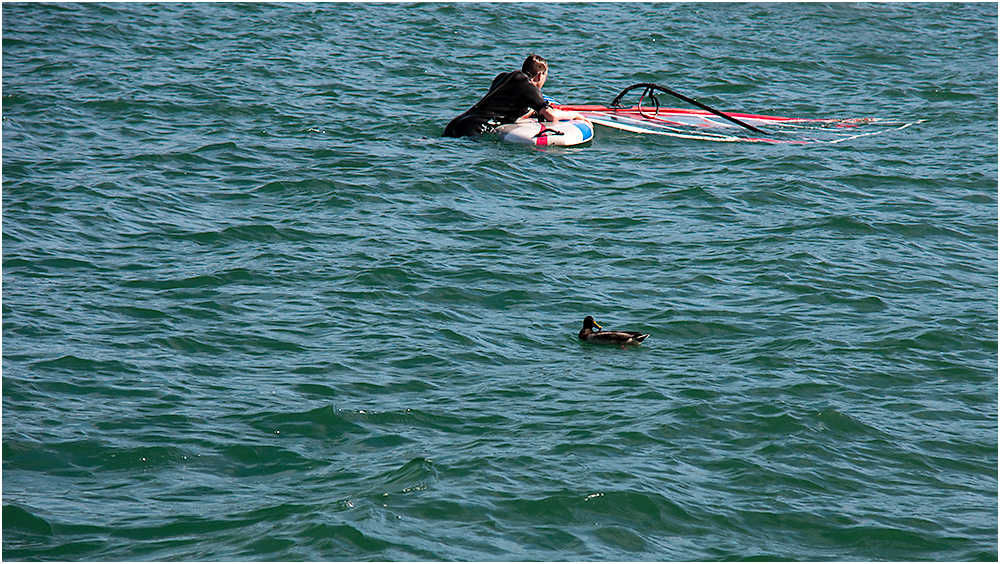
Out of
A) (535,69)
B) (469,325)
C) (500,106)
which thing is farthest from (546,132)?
(469,325)

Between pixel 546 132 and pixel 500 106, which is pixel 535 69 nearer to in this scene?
pixel 500 106

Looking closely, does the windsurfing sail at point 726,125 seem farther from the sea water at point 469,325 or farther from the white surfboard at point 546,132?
the white surfboard at point 546,132

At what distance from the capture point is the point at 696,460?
7.23 metres

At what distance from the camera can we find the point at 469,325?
30.8 ft

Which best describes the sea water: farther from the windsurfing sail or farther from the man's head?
the man's head

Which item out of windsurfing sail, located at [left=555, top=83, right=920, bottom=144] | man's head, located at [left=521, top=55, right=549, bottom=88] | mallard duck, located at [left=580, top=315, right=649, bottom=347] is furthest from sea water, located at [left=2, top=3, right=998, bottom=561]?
man's head, located at [left=521, top=55, right=549, bottom=88]

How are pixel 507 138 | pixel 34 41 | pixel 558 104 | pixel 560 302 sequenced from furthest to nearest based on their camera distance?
pixel 34 41 → pixel 558 104 → pixel 507 138 → pixel 560 302

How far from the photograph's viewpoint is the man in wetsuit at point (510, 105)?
14734 mm

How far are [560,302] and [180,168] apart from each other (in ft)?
20.4

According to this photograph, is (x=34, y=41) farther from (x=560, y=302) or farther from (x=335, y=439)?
(x=335, y=439)

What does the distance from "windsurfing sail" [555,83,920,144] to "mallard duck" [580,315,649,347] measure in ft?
24.3

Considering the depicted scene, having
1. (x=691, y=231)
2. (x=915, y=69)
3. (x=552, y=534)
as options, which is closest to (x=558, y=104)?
(x=691, y=231)

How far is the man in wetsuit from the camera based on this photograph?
14.7m

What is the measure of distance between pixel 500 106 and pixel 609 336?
7.08 metres
